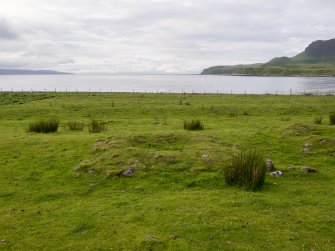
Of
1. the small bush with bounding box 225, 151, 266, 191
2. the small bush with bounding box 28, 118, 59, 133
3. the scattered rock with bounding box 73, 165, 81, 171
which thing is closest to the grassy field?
the scattered rock with bounding box 73, 165, 81, 171

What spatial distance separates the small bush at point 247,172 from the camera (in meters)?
12.4

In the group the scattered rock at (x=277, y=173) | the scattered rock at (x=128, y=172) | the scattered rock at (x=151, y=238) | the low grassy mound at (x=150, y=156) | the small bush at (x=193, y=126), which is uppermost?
the small bush at (x=193, y=126)

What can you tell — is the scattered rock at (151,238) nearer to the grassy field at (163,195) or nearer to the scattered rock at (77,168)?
the grassy field at (163,195)

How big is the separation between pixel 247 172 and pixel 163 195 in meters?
3.17

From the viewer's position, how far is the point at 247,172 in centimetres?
1263

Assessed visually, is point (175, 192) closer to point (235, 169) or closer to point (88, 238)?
point (235, 169)

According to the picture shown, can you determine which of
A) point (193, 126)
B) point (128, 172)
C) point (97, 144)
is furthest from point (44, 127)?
point (128, 172)

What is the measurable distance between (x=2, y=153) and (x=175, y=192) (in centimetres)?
1068

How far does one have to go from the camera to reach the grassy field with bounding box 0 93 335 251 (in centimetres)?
908

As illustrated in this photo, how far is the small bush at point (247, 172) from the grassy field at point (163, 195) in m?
0.36

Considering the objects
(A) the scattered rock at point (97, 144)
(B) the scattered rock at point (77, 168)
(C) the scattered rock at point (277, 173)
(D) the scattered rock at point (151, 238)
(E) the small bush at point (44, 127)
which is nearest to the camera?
(D) the scattered rock at point (151, 238)

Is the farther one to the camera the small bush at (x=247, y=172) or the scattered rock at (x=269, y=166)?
the scattered rock at (x=269, y=166)

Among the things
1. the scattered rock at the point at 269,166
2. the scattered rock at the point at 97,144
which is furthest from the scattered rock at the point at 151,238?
the scattered rock at the point at 97,144

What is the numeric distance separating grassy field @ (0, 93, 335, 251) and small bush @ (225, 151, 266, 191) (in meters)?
0.36
